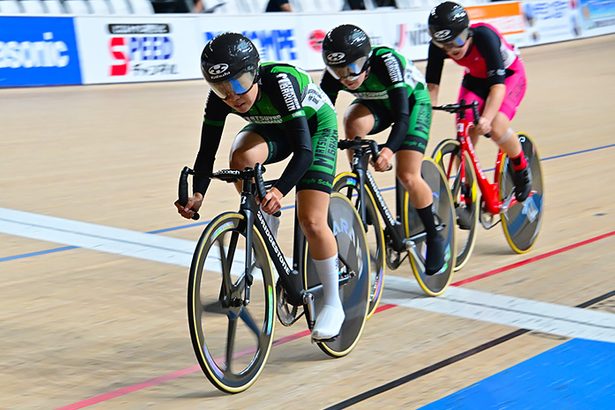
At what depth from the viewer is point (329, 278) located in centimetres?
376

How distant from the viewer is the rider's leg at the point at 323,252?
Answer: 3.64 meters

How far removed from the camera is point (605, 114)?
472 inches

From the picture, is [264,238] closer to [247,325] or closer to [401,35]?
[247,325]

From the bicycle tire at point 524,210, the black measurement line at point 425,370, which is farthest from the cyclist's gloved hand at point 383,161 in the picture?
the bicycle tire at point 524,210

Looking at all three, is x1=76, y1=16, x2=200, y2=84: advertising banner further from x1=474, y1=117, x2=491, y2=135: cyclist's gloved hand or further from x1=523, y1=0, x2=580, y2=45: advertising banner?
x1=523, y1=0, x2=580, y2=45: advertising banner

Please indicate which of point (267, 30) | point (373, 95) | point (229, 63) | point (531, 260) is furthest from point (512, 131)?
point (267, 30)

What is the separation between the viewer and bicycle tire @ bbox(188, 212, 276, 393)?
3.23 metres

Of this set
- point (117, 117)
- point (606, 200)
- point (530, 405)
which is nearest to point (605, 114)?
point (606, 200)

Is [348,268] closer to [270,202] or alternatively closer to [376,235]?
[376,235]

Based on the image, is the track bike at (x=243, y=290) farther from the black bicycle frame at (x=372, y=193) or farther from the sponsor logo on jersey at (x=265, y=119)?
the black bicycle frame at (x=372, y=193)

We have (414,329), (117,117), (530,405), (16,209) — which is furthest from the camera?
(117,117)

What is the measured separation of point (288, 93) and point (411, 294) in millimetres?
1642

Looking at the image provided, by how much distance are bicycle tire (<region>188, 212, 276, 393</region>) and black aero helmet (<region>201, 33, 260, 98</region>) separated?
18.0 inches

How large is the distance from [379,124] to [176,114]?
7.04m
